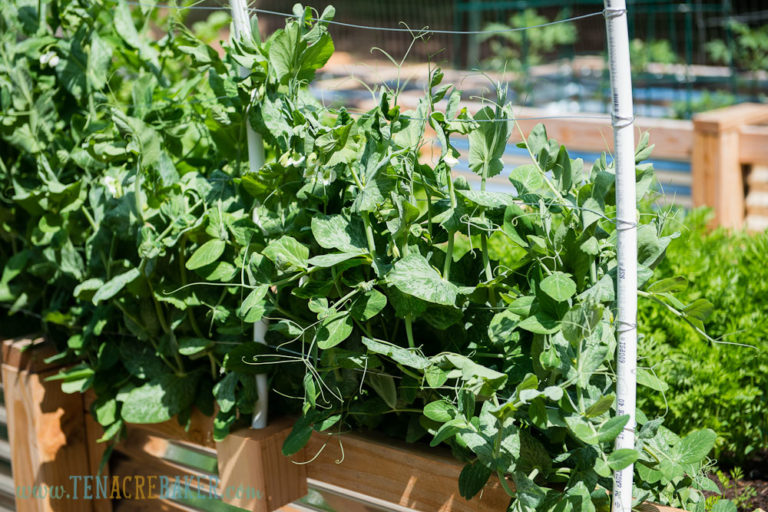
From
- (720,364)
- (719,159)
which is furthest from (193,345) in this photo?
(719,159)

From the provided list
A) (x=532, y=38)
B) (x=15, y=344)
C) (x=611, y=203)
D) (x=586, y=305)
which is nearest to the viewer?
(x=586, y=305)

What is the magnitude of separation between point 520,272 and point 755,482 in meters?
0.73

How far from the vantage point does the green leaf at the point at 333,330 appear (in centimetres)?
91

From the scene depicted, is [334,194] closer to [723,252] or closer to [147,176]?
[147,176]

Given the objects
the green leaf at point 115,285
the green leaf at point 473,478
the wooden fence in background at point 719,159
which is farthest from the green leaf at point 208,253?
the wooden fence in background at point 719,159

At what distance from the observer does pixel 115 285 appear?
3.78ft

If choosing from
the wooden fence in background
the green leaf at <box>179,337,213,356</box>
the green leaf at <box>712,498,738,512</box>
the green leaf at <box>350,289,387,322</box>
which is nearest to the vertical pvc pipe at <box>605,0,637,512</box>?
the green leaf at <box>712,498,738,512</box>

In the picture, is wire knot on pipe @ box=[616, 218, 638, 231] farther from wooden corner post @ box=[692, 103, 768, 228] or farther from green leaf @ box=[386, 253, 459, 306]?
wooden corner post @ box=[692, 103, 768, 228]

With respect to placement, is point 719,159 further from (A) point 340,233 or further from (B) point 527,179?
(A) point 340,233

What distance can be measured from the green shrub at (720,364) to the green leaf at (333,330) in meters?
0.61

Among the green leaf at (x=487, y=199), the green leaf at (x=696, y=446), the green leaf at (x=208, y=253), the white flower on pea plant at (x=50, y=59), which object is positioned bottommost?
the green leaf at (x=696, y=446)

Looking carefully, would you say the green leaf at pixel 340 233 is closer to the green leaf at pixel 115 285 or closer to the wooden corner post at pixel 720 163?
the green leaf at pixel 115 285

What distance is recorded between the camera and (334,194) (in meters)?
1.02

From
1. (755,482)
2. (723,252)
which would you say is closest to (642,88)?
(723,252)
